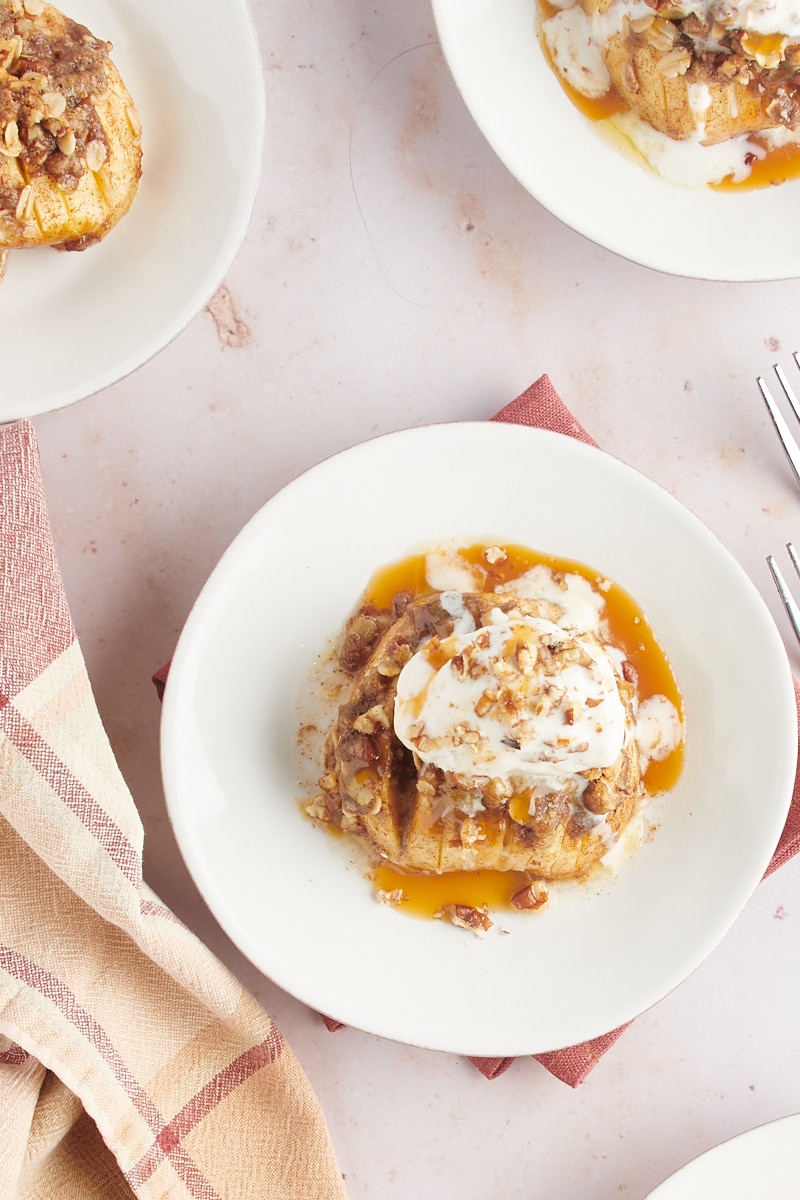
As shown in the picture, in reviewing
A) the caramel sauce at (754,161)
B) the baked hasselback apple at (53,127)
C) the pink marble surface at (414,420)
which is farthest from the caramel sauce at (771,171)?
the baked hasselback apple at (53,127)

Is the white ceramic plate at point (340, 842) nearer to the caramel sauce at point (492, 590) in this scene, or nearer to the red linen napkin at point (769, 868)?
the caramel sauce at point (492, 590)

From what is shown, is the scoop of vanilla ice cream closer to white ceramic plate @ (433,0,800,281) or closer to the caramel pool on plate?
the caramel pool on plate

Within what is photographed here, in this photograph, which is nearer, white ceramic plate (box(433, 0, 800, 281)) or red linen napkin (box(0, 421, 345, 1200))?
red linen napkin (box(0, 421, 345, 1200))

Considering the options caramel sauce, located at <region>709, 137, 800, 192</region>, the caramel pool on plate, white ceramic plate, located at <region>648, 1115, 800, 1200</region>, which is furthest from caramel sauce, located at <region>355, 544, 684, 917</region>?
caramel sauce, located at <region>709, 137, 800, 192</region>

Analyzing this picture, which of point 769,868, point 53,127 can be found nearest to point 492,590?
point 769,868

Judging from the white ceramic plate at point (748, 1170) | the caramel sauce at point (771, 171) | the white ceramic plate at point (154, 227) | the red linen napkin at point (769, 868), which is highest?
the white ceramic plate at point (154, 227)

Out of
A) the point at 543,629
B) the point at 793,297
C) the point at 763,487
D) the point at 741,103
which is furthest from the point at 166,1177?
the point at 741,103

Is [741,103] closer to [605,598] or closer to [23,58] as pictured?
[605,598]
